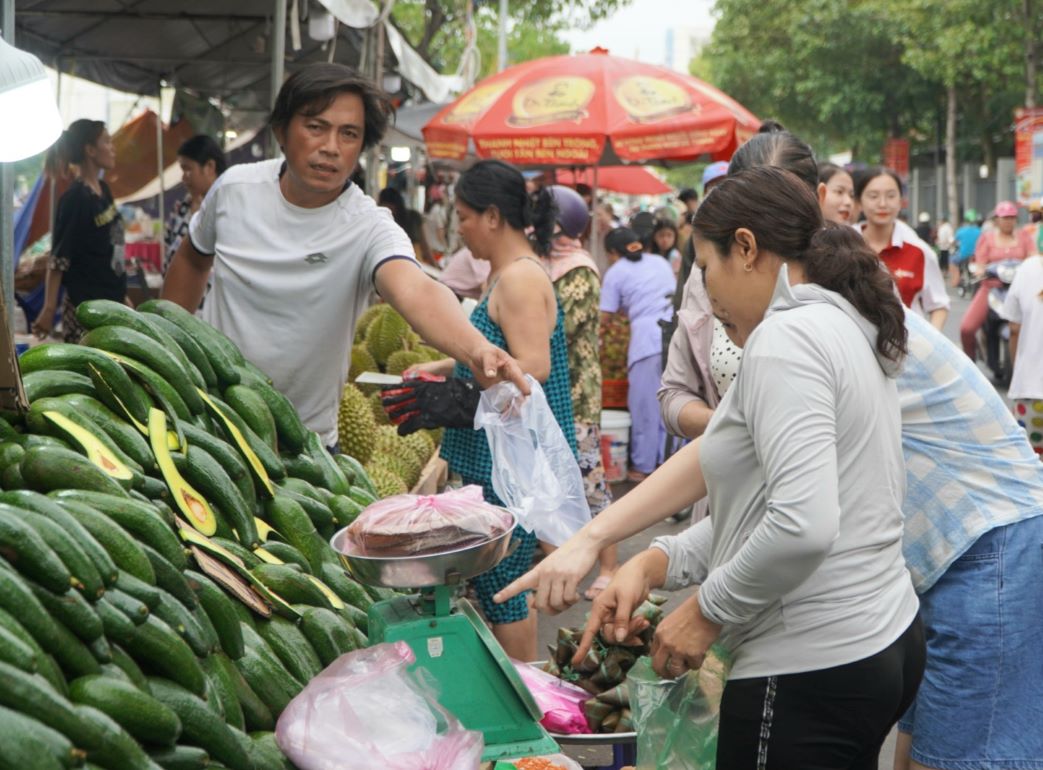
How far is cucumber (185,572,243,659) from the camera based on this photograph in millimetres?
2289

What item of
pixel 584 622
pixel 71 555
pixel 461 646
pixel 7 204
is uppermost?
pixel 7 204

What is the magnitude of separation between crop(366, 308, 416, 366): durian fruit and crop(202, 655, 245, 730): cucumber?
18.3ft

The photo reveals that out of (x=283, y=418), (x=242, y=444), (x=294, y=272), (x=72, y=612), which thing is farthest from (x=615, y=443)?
(x=72, y=612)

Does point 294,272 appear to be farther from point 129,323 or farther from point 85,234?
point 85,234

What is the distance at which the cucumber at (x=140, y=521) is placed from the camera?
7.22 ft

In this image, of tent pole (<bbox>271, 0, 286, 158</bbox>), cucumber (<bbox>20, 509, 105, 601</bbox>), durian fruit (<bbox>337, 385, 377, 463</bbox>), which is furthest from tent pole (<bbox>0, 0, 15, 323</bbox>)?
tent pole (<bbox>271, 0, 286, 158</bbox>)

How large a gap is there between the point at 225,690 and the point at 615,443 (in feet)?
23.7

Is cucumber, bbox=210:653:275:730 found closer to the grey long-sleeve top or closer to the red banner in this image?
the grey long-sleeve top

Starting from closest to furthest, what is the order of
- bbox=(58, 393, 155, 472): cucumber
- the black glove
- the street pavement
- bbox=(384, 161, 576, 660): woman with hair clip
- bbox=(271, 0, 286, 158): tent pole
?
1. bbox=(58, 393, 155, 472): cucumber
2. the street pavement
3. the black glove
4. bbox=(384, 161, 576, 660): woman with hair clip
5. bbox=(271, 0, 286, 158): tent pole

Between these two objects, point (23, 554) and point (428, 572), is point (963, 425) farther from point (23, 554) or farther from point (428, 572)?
point (23, 554)

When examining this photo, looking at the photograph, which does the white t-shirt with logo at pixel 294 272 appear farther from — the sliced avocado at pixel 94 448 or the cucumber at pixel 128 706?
the cucumber at pixel 128 706

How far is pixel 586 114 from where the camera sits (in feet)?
31.8

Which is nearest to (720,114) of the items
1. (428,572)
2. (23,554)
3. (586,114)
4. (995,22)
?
(586,114)

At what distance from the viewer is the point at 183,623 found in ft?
6.98
